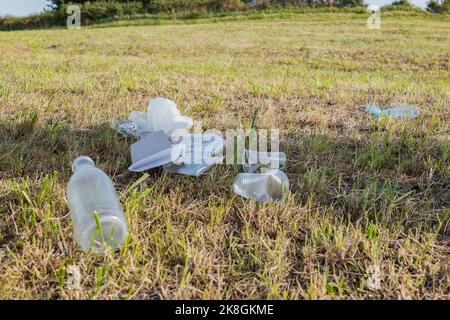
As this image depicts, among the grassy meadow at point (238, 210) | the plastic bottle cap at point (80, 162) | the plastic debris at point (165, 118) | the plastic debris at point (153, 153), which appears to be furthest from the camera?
the plastic debris at point (165, 118)

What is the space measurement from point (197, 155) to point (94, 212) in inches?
32.0

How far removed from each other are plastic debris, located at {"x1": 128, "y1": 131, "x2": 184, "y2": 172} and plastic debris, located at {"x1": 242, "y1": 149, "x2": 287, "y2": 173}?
1.06ft

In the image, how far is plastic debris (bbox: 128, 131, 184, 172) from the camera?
1.74 m

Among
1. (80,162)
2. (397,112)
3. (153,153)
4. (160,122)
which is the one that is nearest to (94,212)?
(80,162)

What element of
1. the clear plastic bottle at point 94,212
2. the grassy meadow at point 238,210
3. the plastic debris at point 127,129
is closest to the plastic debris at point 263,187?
the grassy meadow at point 238,210

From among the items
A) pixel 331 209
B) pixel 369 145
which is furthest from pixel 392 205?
pixel 369 145

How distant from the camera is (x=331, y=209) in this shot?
1.49m

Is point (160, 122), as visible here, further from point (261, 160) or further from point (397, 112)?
point (397, 112)

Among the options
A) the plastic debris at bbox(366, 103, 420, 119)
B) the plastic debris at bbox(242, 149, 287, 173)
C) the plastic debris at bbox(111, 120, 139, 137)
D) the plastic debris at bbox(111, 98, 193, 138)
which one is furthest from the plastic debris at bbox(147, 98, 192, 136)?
the plastic debris at bbox(366, 103, 420, 119)

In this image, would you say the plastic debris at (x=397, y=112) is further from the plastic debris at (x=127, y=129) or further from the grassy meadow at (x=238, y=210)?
the plastic debris at (x=127, y=129)

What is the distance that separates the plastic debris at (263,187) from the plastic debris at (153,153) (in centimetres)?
34

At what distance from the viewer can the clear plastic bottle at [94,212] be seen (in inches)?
46.1

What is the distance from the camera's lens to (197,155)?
6.14 ft
